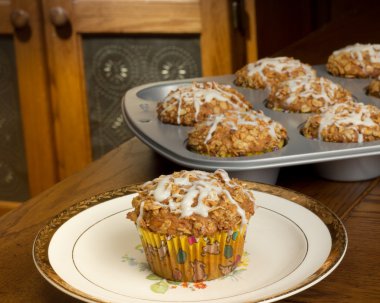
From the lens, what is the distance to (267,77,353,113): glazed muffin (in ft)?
5.06

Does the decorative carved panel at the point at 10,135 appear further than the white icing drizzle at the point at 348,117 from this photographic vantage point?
Yes

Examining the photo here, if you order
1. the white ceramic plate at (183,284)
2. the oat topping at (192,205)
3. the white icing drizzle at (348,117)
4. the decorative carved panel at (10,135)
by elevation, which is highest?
the oat topping at (192,205)

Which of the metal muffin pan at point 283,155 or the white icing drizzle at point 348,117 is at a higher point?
the white icing drizzle at point 348,117

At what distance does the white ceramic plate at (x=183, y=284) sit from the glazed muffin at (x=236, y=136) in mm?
201

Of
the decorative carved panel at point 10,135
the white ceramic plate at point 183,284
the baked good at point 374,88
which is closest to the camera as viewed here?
the white ceramic plate at point 183,284

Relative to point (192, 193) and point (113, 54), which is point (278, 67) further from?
point (113, 54)

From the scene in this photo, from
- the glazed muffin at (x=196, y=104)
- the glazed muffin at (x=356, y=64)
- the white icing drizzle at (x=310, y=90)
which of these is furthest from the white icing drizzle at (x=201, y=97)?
the glazed muffin at (x=356, y=64)

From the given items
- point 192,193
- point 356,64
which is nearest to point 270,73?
A: point 356,64

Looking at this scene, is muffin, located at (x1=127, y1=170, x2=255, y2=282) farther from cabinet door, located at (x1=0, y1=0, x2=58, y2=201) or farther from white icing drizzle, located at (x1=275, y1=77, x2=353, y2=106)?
cabinet door, located at (x1=0, y1=0, x2=58, y2=201)

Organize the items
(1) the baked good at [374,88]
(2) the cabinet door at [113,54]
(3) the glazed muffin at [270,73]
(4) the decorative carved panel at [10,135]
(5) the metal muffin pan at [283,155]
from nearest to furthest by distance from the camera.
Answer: (5) the metal muffin pan at [283,155] → (1) the baked good at [374,88] → (3) the glazed muffin at [270,73] → (2) the cabinet door at [113,54] → (4) the decorative carved panel at [10,135]

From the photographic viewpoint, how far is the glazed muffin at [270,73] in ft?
5.82

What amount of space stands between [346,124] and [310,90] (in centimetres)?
25

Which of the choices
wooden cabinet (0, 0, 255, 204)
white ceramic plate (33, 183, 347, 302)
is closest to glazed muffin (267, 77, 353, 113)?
white ceramic plate (33, 183, 347, 302)

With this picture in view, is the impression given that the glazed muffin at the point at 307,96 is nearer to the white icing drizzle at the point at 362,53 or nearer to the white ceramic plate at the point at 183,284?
the white icing drizzle at the point at 362,53
